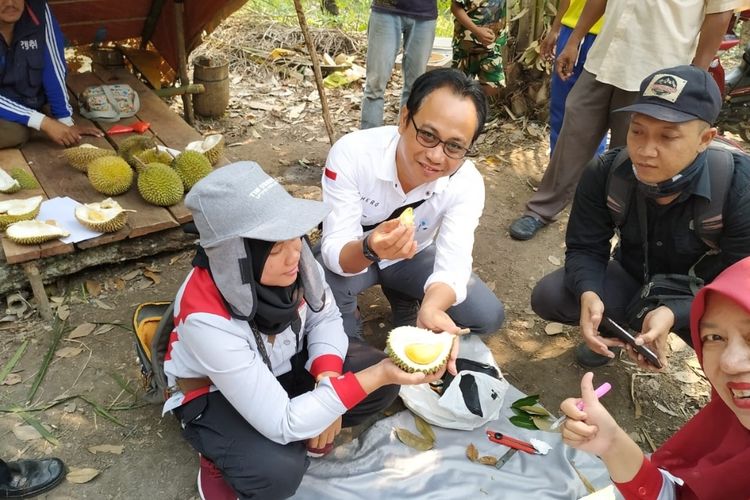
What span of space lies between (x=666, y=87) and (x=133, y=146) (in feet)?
10.0

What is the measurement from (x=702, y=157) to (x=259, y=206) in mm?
1695

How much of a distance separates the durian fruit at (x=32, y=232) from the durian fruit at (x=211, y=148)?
1.10 m

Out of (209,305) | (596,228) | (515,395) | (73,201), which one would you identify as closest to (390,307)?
(515,395)

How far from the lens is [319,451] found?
87.3 inches

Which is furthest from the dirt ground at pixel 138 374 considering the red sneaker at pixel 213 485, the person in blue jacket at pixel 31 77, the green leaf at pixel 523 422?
the person in blue jacket at pixel 31 77

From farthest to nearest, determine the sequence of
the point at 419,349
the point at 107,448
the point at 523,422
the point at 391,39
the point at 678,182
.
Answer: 1. the point at 391,39
2. the point at 523,422
3. the point at 107,448
4. the point at 678,182
5. the point at 419,349

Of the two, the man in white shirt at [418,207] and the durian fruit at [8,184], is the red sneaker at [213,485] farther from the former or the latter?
the durian fruit at [8,184]

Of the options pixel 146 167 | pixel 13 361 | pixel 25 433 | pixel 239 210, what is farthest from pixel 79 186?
pixel 239 210

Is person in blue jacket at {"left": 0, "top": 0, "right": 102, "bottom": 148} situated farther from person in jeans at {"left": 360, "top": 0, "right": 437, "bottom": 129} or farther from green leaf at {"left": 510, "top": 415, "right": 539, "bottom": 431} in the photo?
green leaf at {"left": 510, "top": 415, "right": 539, "bottom": 431}

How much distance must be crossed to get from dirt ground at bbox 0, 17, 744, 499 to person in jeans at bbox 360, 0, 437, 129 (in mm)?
1008

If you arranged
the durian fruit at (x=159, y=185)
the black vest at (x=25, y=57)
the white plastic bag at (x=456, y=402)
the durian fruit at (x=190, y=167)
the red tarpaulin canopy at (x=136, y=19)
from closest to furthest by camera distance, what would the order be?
the white plastic bag at (x=456, y=402)
the durian fruit at (x=159, y=185)
the durian fruit at (x=190, y=167)
the black vest at (x=25, y=57)
the red tarpaulin canopy at (x=136, y=19)

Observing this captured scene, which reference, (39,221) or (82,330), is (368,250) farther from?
(39,221)

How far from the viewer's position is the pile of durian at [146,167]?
333cm

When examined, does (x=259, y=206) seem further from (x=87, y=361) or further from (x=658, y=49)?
(x=658, y=49)
